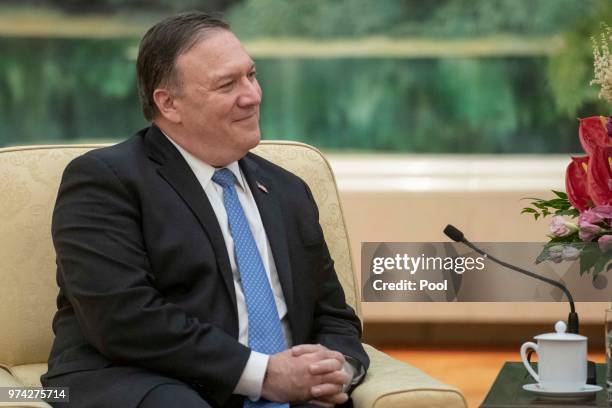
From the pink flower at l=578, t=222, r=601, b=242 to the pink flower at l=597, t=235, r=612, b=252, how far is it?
0.05ft

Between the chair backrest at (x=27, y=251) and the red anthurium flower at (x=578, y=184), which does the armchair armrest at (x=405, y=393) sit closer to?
the red anthurium flower at (x=578, y=184)

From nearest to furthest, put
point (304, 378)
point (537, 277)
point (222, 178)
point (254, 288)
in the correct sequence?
1. point (537, 277)
2. point (304, 378)
3. point (254, 288)
4. point (222, 178)

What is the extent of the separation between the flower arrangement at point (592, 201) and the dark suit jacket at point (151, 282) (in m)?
0.53

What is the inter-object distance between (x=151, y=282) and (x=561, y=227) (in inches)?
33.2

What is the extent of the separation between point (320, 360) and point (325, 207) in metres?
0.56

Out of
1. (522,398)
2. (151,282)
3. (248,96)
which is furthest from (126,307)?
(522,398)

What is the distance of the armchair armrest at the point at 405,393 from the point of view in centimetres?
223

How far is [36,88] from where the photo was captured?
580 centimetres

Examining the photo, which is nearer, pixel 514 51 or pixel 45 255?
pixel 45 255

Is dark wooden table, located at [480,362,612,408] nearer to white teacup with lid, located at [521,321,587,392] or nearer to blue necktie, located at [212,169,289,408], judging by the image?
white teacup with lid, located at [521,321,587,392]

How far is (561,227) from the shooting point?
7.26 ft

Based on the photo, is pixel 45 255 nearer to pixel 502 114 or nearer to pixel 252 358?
pixel 252 358

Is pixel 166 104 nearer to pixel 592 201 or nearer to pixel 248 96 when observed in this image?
pixel 248 96

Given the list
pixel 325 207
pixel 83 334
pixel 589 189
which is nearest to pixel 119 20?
pixel 325 207
